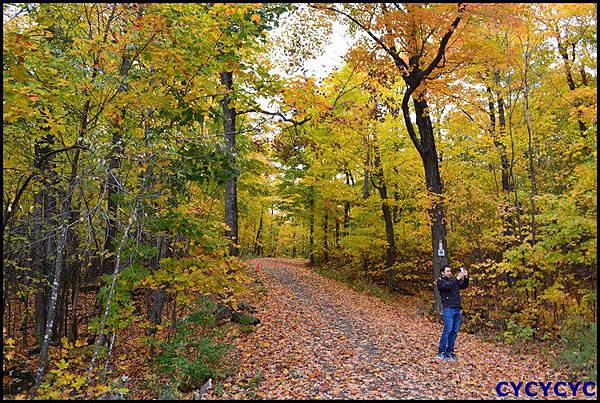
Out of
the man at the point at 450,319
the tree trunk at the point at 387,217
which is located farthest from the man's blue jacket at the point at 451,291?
the tree trunk at the point at 387,217

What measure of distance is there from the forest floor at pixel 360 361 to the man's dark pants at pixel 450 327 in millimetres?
284

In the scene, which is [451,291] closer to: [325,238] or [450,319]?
[450,319]

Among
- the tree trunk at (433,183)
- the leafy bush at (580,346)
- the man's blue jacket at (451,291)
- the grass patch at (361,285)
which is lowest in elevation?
the grass patch at (361,285)

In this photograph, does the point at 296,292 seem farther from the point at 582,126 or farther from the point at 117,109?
the point at 582,126

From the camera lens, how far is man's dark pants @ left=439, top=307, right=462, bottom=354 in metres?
7.59

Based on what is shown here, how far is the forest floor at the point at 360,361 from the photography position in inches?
241

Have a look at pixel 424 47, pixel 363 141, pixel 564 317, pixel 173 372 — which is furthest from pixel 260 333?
pixel 363 141

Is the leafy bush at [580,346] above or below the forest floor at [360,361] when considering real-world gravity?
above

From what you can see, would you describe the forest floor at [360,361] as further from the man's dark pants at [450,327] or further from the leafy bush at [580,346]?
the leafy bush at [580,346]

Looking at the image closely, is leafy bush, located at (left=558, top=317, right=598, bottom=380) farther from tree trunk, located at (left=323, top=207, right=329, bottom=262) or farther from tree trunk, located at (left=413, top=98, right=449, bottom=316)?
tree trunk, located at (left=323, top=207, right=329, bottom=262)

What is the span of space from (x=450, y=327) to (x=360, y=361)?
1.90 m

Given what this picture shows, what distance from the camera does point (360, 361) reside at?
7355mm

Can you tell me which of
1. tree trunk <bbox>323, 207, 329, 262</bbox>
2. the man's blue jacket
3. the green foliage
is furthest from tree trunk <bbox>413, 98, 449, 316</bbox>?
tree trunk <bbox>323, 207, 329, 262</bbox>

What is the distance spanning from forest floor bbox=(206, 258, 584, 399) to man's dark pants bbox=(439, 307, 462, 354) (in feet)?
0.93
